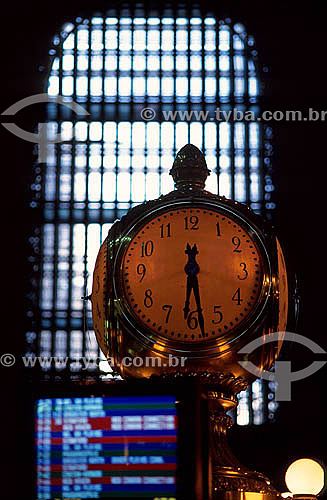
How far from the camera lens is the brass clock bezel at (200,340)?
1.14 m

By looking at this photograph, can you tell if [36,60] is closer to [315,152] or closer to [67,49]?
[67,49]

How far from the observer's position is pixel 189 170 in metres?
1.30

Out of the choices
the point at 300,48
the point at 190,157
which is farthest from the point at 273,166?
the point at 190,157

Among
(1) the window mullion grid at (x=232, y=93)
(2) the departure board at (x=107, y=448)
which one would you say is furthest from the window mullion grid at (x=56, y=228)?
(2) the departure board at (x=107, y=448)

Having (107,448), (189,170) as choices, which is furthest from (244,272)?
(107,448)

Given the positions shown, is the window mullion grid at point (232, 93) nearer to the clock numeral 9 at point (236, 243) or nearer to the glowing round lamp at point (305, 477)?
the glowing round lamp at point (305, 477)

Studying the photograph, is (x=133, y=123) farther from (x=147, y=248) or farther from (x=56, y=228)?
(x=147, y=248)

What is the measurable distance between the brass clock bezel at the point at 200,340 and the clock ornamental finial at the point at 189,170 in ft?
0.23

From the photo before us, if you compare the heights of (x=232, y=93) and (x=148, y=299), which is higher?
(x=232, y=93)

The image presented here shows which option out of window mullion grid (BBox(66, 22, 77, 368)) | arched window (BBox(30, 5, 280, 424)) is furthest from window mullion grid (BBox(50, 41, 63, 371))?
window mullion grid (BBox(66, 22, 77, 368))

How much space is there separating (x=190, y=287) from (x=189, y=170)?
0.67 feet

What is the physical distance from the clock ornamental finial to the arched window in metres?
12.8

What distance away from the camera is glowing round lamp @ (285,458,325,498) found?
1584 millimetres

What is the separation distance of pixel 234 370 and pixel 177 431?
13.7 inches
